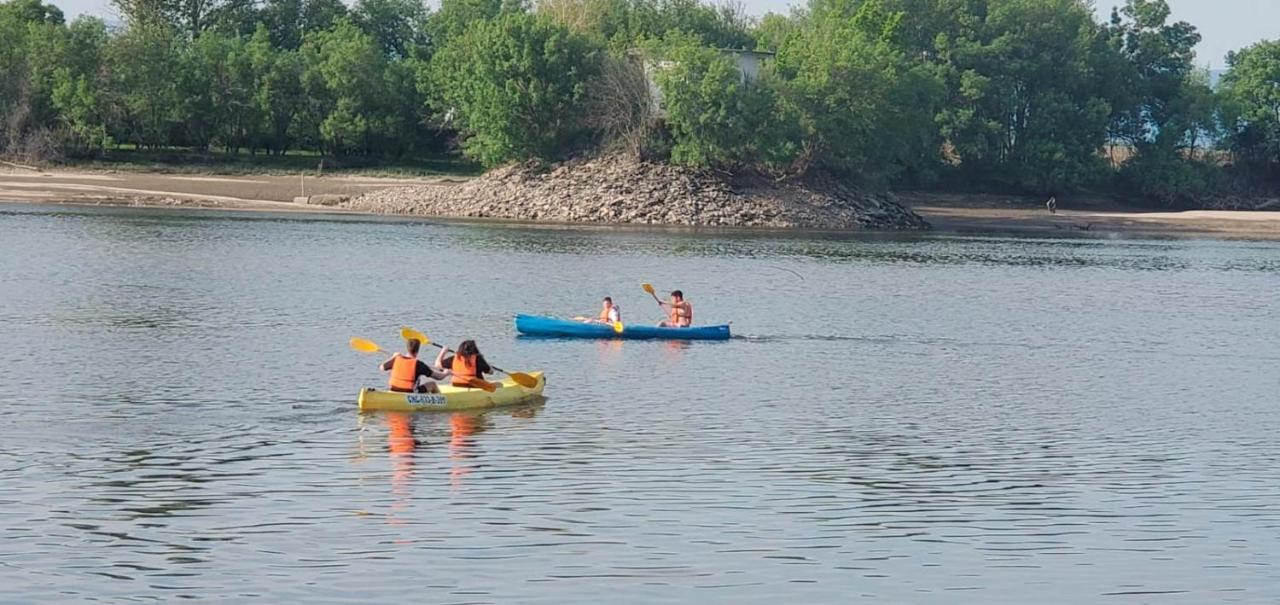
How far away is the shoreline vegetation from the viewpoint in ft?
309

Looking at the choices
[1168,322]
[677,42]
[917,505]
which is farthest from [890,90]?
[917,505]

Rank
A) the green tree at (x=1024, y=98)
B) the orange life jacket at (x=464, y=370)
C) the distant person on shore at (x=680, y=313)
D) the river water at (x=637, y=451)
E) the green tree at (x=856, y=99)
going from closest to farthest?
the river water at (x=637, y=451) → the orange life jacket at (x=464, y=370) → the distant person on shore at (x=680, y=313) → the green tree at (x=856, y=99) → the green tree at (x=1024, y=98)

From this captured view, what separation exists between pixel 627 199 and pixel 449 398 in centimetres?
6456

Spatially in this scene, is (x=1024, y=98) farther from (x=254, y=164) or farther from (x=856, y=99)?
(x=254, y=164)

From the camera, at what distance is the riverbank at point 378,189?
299 ft

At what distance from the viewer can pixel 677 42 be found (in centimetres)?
9469

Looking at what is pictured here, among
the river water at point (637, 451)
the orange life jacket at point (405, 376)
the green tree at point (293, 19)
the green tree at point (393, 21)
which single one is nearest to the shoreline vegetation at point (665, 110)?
the green tree at point (293, 19)

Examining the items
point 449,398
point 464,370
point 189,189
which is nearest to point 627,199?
point 189,189

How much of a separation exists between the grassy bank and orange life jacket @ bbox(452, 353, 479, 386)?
231ft

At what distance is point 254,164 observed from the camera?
101750 mm

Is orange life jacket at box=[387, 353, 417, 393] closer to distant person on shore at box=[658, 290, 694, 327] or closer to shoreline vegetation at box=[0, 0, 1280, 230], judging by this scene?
distant person on shore at box=[658, 290, 694, 327]

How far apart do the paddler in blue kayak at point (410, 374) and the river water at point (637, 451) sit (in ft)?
2.79

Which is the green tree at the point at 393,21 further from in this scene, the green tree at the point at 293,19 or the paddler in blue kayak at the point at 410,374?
the paddler in blue kayak at the point at 410,374

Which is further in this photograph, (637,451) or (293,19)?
(293,19)
